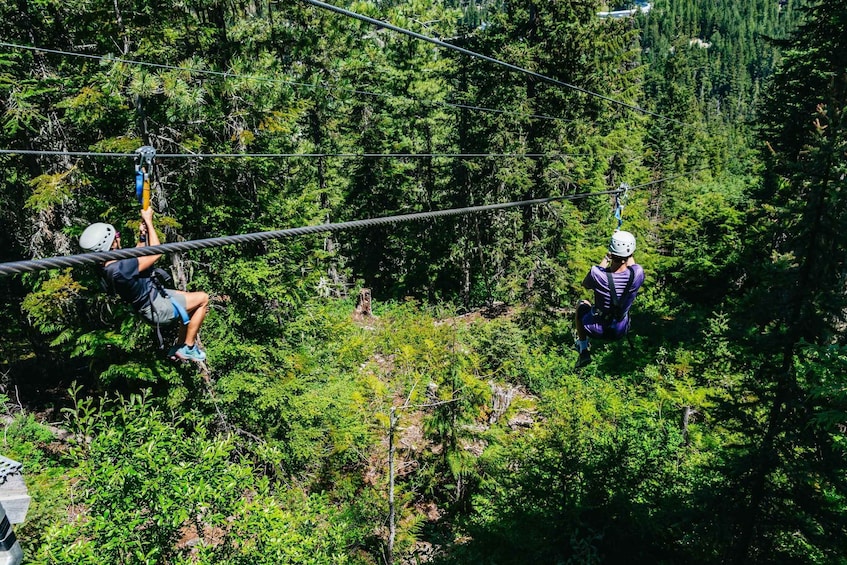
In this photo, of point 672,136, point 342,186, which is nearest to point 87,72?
point 342,186

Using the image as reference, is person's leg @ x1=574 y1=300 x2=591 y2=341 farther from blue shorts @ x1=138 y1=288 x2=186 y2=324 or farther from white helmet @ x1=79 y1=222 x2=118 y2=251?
white helmet @ x1=79 y1=222 x2=118 y2=251

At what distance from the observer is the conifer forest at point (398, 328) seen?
23.7ft

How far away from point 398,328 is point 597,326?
1534 cm

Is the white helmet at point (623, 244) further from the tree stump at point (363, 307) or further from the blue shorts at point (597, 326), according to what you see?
the tree stump at point (363, 307)

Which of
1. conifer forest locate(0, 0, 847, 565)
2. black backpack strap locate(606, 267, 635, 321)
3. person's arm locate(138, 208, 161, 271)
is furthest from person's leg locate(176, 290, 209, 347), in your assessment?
black backpack strap locate(606, 267, 635, 321)

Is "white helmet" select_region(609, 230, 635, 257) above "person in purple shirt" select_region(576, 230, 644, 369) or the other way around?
above

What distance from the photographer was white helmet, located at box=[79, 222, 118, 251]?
383 cm

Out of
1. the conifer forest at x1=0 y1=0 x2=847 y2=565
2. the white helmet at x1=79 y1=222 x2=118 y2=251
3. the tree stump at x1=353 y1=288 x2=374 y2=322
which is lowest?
the tree stump at x1=353 y1=288 x2=374 y2=322

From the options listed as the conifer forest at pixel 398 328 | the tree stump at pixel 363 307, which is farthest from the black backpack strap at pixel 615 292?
the tree stump at pixel 363 307

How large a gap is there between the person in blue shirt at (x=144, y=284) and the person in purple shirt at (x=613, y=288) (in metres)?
4.68

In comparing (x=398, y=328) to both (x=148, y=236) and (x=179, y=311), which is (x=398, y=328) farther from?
(x=148, y=236)

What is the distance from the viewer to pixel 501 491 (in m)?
11.3

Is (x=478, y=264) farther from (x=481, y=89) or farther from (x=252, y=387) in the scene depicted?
(x=252, y=387)

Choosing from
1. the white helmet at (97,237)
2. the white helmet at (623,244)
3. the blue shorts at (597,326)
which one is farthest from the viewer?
the blue shorts at (597,326)
